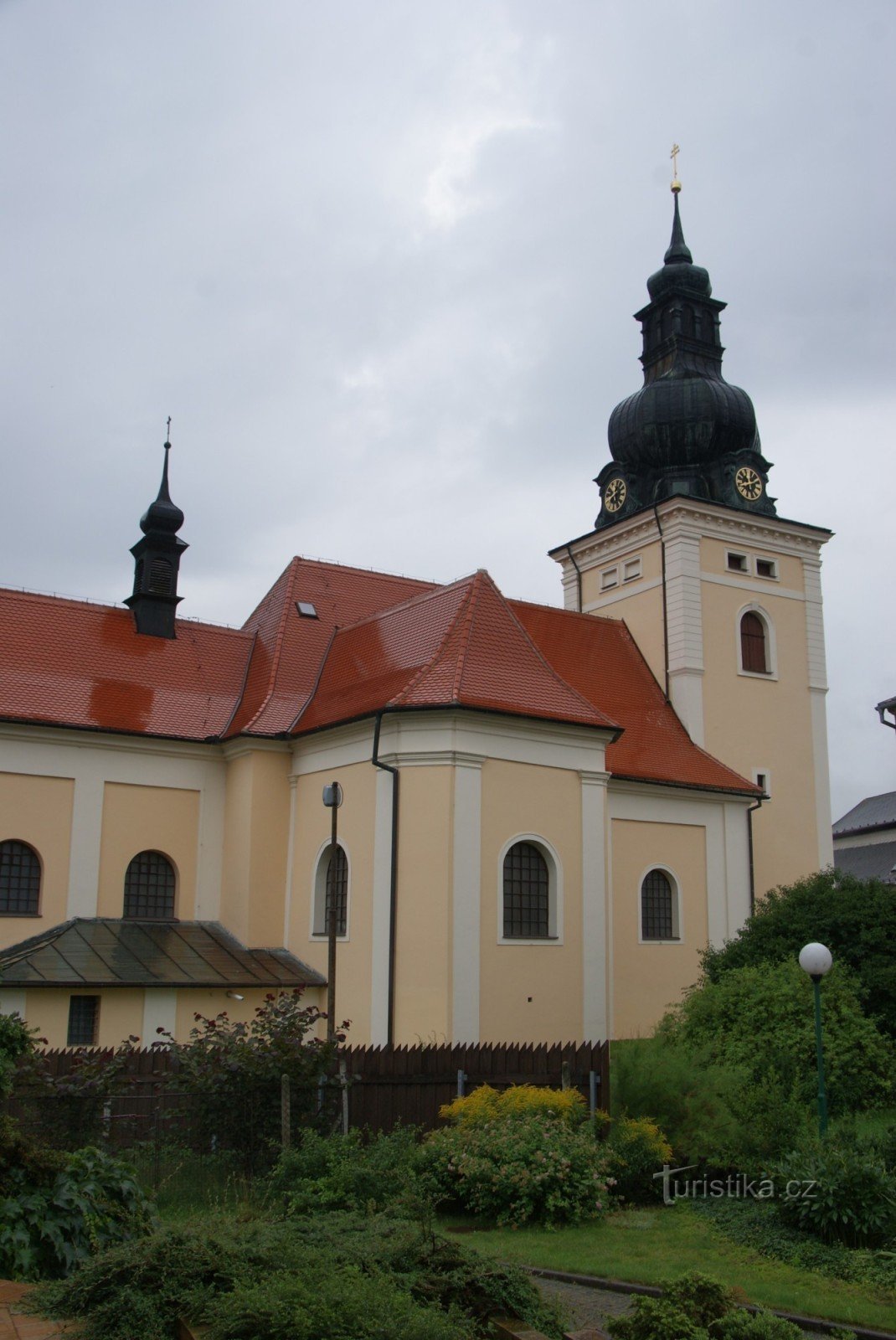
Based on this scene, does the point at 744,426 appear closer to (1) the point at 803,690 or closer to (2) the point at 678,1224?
(1) the point at 803,690

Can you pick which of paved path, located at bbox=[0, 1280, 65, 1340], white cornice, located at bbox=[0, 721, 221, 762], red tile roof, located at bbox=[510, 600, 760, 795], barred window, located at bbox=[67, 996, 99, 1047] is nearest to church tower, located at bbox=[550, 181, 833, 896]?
red tile roof, located at bbox=[510, 600, 760, 795]

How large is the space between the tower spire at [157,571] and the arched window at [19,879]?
575cm

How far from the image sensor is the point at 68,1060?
45.0 ft

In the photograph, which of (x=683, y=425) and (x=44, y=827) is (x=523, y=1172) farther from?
(x=683, y=425)

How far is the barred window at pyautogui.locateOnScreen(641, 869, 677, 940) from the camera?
2533 cm

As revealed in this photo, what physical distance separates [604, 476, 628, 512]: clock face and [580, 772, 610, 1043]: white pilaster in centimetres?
1164

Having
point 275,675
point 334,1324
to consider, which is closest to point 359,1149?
point 334,1324

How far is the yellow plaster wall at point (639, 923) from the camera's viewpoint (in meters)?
24.3

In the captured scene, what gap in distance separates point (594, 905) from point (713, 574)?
11594 mm

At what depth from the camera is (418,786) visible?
20.7 m

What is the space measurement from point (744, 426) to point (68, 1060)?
23.9 metres

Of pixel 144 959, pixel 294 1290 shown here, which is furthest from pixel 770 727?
pixel 294 1290

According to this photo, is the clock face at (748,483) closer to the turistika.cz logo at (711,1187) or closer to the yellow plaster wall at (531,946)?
the yellow plaster wall at (531,946)

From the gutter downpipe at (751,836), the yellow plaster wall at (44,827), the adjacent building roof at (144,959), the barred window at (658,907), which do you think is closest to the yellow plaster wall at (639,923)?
the barred window at (658,907)
